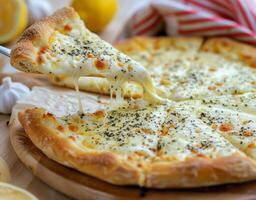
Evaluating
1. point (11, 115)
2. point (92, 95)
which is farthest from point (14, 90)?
point (92, 95)

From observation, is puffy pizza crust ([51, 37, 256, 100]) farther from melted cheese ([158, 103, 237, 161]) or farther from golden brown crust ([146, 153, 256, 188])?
golden brown crust ([146, 153, 256, 188])

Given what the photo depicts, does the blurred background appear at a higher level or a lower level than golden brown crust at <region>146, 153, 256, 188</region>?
lower

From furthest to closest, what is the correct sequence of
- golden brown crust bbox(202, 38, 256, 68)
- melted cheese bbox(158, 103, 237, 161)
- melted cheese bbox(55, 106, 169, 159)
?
golden brown crust bbox(202, 38, 256, 68), melted cheese bbox(55, 106, 169, 159), melted cheese bbox(158, 103, 237, 161)

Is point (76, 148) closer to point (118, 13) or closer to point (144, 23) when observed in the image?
point (144, 23)

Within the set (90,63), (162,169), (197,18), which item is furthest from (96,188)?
(197,18)

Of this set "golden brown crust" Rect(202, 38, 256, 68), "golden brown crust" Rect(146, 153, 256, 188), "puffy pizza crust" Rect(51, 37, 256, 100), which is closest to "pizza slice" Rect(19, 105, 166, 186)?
"golden brown crust" Rect(146, 153, 256, 188)

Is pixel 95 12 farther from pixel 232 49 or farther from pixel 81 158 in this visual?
pixel 81 158

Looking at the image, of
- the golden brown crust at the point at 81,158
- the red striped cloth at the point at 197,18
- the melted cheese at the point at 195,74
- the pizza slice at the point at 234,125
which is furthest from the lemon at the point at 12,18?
the pizza slice at the point at 234,125
